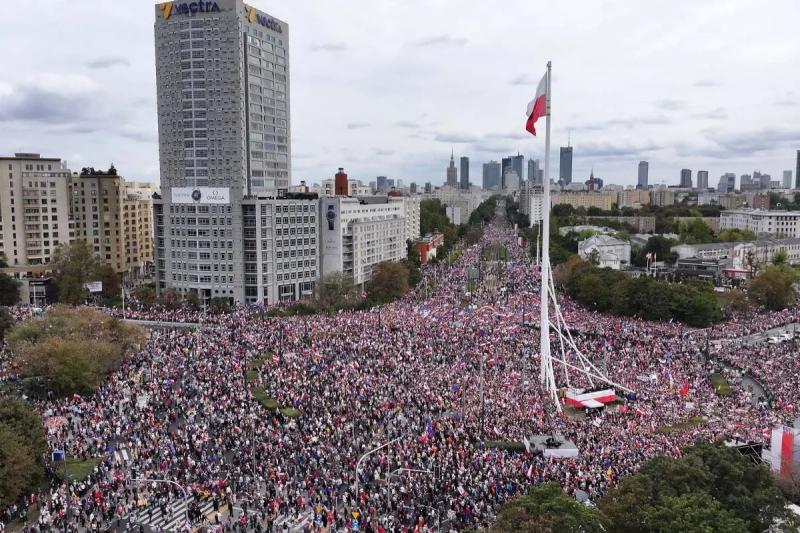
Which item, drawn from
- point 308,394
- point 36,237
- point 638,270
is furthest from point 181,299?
point 638,270

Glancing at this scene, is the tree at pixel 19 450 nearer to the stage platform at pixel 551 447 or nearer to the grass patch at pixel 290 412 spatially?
the grass patch at pixel 290 412

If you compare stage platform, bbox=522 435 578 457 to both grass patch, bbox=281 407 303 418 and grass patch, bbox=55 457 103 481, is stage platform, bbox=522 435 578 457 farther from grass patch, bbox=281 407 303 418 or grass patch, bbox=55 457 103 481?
grass patch, bbox=55 457 103 481

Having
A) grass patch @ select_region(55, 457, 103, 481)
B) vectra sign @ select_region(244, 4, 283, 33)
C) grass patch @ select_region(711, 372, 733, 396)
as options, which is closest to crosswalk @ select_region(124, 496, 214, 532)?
grass patch @ select_region(55, 457, 103, 481)

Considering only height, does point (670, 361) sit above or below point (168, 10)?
below

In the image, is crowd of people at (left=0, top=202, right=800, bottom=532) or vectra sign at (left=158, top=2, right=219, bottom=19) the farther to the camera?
vectra sign at (left=158, top=2, right=219, bottom=19)

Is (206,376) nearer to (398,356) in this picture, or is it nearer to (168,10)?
(398,356)

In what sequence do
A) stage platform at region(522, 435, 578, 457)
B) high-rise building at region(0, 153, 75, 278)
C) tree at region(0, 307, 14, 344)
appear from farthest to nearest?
high-rise building at region(0, 153, 75, 278), tree at region(0, 307, 14, 344), stage platform at region(522, 435, 578, 457)

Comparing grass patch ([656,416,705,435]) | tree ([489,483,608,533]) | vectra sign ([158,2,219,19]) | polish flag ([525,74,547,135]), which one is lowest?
grass patch ([656,416,705,435])

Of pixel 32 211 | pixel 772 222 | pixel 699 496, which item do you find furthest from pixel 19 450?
pixel 772 222
